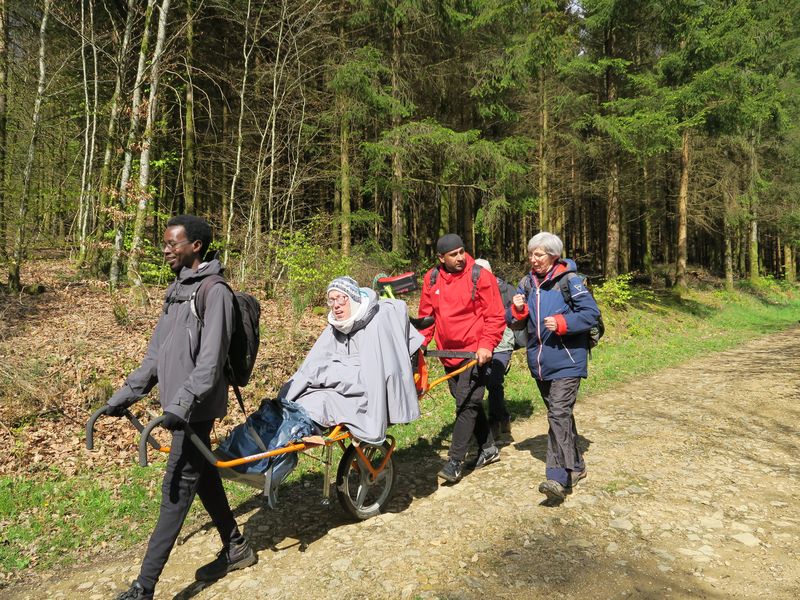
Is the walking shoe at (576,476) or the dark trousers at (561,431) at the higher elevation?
the dark trousers at (561,431)

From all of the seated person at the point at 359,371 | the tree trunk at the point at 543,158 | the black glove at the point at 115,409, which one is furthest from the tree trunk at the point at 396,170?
the black glove at the point at 115,409

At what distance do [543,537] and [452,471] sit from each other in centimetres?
117

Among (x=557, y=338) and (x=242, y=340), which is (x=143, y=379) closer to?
(x=242, y=340)

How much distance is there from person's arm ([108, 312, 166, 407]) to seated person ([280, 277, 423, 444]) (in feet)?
3.14

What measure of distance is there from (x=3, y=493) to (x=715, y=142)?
24.1 meters

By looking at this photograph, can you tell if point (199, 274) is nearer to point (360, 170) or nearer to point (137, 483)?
point (137, 483)

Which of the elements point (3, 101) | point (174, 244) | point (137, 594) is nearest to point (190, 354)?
point (174, 244)

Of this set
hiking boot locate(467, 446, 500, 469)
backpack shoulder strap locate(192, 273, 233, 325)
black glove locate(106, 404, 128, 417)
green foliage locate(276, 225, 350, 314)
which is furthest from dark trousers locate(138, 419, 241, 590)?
green foliage locate(276, 225, 350, 314)

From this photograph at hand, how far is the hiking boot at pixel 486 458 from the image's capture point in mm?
5414

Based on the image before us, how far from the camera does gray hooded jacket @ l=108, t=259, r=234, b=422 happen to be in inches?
121

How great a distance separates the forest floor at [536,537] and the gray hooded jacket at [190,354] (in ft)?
4.38

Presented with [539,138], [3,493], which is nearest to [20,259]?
[3,493]

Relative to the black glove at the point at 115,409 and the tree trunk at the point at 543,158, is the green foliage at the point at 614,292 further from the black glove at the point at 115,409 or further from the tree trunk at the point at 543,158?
the black glove at the point at 115,409

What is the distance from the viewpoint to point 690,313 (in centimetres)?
1802
